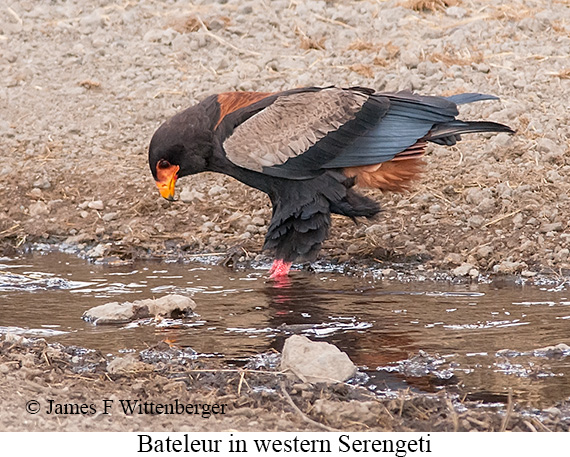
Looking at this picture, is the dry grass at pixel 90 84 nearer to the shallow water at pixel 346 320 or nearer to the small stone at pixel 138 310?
the shallow water at pixel 346 320

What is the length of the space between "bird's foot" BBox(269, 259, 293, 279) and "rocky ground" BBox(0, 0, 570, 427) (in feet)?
1.46

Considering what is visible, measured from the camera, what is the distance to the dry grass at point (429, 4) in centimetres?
1093

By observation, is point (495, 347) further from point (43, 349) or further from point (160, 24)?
point (160, 24)

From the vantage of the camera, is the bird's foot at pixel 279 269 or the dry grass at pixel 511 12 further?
the dry grass at pixel 511 12

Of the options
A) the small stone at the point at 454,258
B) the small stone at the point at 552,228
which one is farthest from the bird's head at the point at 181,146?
the small stone at the point at 552,228

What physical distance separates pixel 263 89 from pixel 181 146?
3.12 meters

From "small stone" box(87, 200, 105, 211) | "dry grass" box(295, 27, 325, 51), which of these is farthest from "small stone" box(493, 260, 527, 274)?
"dry grass" box(295, 27, 325, 51)

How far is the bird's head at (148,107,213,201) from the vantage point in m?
6.56

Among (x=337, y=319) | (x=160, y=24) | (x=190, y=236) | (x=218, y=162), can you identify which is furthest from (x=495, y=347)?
(x=160, y=24)

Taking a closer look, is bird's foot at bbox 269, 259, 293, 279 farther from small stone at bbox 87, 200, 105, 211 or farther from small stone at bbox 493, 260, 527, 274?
small stone at bbox 87, 200, 105, 211

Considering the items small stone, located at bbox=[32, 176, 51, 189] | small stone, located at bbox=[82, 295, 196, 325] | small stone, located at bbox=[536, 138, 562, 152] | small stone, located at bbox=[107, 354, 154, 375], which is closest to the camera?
small stone, located at bbox=[107, 354, 154, 375]

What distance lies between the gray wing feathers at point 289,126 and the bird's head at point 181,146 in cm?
17

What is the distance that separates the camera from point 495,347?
4930 mm

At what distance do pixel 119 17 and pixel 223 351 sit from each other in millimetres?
7110
